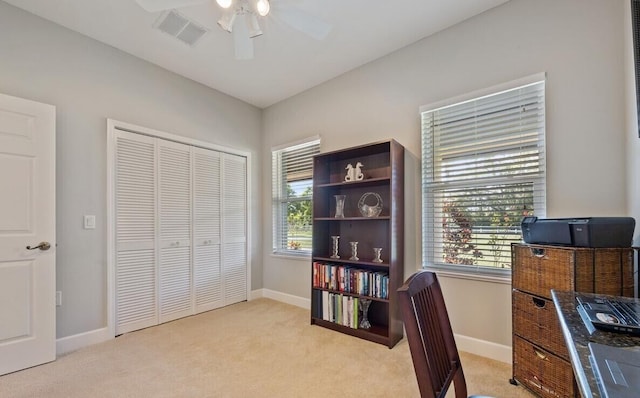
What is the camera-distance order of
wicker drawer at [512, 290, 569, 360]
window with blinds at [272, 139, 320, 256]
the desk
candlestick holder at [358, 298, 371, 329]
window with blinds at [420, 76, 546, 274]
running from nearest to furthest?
the desk, wicker drawer at [512, 290, 569, 360], window with blinds at [420, 76, 546, 274], candlestick holder at [358, 298, 371, 329], window with blinds at [272, 139, 320, 256]

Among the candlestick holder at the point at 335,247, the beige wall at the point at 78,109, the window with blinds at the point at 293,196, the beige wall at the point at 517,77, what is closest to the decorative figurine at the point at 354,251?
the candlestick holder at the point at 335,247

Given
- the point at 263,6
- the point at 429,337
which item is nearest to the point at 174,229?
the point at 263,6

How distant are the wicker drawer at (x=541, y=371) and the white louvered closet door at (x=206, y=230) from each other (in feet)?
10.0

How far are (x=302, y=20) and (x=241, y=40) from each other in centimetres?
49

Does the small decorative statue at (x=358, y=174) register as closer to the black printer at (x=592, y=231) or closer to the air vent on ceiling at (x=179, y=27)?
the black printer at (x=592, y=231)

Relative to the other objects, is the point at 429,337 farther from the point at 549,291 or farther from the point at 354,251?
the point at 354,251

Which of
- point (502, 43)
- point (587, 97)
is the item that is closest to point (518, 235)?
point (587, 97)

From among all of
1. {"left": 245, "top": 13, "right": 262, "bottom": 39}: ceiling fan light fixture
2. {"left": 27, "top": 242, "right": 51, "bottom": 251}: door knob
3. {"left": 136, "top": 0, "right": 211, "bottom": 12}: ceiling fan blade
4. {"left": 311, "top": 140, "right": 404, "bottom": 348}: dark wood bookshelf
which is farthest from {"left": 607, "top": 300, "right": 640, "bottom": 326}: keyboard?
{"left": 27, "top": 242, "right": 51, "bottom": 251}: door knob

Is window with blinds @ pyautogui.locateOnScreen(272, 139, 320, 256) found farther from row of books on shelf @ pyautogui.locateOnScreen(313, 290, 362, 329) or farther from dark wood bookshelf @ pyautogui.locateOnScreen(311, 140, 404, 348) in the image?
row of books on shelf @ pyautogui.locateOnScreen(313, 290, 362, 329)

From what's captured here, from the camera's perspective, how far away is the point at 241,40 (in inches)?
85.8

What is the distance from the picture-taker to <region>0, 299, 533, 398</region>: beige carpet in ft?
6.19

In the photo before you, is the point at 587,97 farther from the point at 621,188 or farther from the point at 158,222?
the point at 158,222

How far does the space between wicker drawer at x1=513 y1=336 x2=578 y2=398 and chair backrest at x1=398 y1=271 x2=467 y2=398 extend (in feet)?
3.44

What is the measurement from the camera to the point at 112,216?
2.77 metres
